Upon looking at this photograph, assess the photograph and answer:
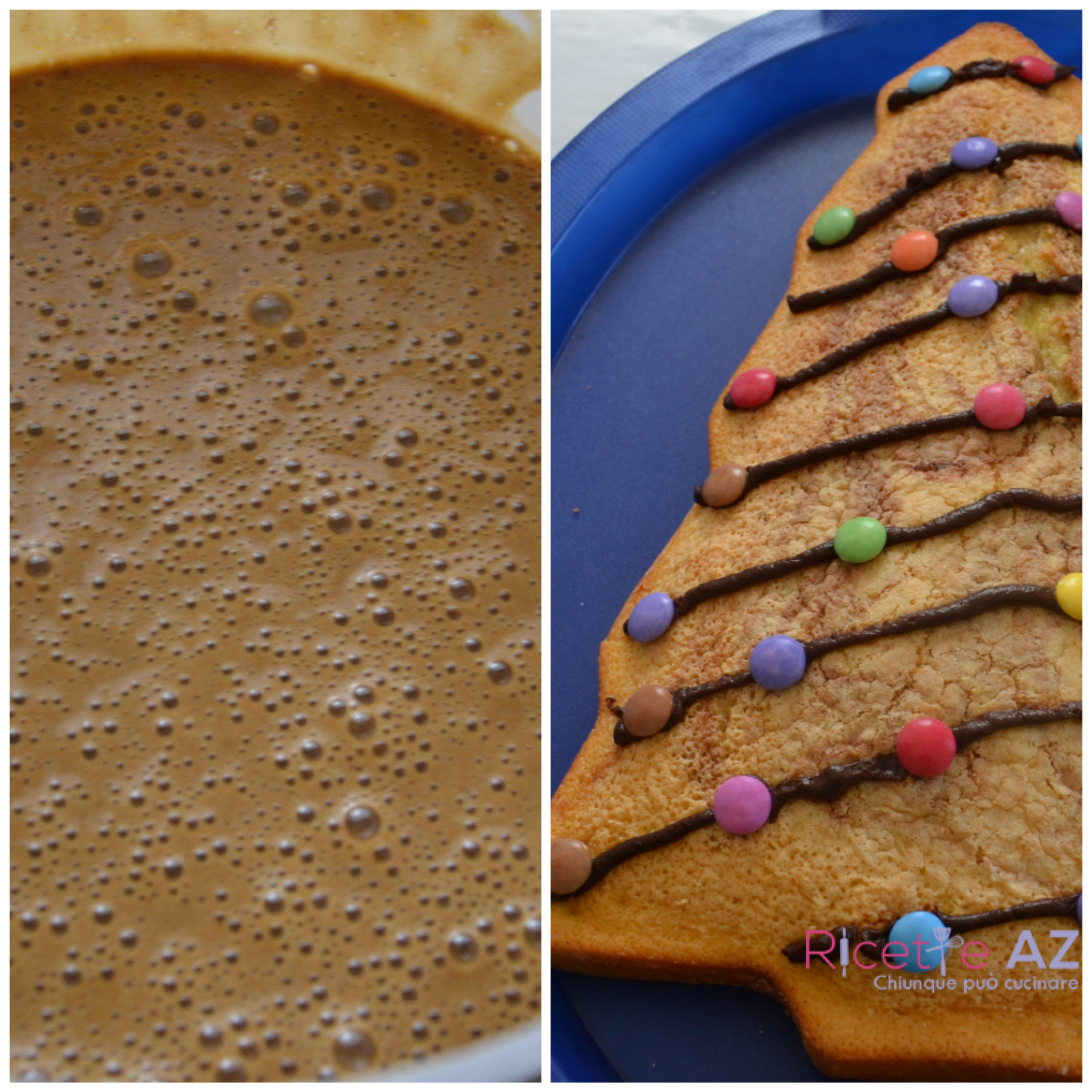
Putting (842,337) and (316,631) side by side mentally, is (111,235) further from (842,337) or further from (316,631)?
(842,337)

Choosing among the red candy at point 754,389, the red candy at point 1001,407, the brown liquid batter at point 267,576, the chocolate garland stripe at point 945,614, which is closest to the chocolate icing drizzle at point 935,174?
the red candy at point 754,389

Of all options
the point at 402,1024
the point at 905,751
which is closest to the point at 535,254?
the point at 905,751

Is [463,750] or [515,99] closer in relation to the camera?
[463,750]

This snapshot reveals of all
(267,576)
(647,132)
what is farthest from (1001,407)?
(267,576)

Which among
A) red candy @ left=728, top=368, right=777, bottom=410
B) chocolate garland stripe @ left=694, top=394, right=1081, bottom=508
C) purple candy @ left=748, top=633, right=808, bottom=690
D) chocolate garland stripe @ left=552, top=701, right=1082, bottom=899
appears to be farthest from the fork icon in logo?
red candy @ left=728, top=368, right=777, bottom=410

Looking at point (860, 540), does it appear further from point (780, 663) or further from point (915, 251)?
point (915, 251)

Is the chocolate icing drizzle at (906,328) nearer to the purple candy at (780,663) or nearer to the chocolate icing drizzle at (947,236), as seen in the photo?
the chocolate icing drizzle at (947,236)
